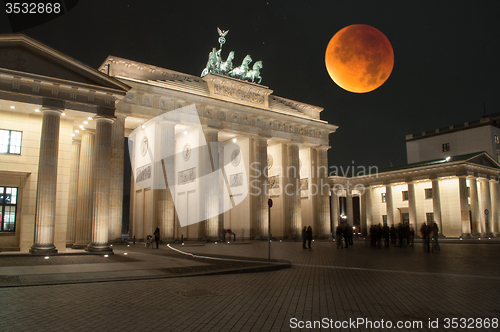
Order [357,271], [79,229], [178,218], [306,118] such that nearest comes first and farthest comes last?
[357,271] → [79,229] → [178,218] → [306,118]

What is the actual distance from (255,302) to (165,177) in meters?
28.5

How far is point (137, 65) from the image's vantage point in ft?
118

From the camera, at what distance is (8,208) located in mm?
22844

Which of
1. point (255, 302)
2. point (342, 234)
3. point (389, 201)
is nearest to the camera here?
point (255, 302)

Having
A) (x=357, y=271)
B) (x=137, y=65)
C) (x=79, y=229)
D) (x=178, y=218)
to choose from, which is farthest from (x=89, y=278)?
(x=178, y=218)

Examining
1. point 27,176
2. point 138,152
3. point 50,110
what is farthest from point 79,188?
point 138,152

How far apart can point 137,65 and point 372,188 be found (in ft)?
137

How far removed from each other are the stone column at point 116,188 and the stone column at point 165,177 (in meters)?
4.01

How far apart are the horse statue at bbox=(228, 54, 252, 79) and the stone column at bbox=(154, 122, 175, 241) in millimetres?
11323

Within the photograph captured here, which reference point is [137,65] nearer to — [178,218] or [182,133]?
[182,133]

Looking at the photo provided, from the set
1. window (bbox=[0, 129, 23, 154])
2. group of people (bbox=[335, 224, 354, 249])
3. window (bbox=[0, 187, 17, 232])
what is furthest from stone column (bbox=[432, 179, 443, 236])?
window (bbox=[0, 129, 23, 154])

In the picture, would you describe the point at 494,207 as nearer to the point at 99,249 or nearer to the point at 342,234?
the point at 342,234

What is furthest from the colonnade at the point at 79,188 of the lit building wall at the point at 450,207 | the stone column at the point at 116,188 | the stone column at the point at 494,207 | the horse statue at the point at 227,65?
the stone column at the point at 494,207

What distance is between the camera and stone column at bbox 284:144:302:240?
4597 centimetres
